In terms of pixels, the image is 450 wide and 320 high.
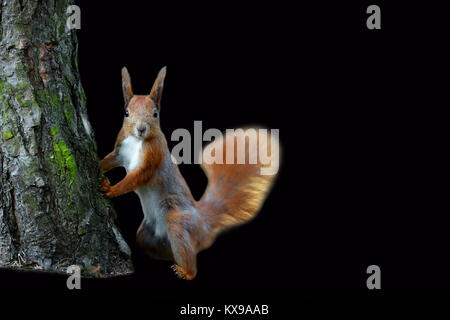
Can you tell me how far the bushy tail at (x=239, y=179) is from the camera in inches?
202

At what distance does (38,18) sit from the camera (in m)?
4.38

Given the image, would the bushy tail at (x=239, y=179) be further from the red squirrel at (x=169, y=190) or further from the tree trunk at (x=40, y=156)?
the tree trunk at (x=40, y=156)

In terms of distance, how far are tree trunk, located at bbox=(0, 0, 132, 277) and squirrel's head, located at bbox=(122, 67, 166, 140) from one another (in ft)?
1.41

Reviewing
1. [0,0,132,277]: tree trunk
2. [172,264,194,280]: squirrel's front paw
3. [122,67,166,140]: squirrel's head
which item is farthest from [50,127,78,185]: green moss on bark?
[172,264,194,280]: squirrel's front paw

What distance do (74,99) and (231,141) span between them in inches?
56.0

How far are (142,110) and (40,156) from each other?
0.83 meters

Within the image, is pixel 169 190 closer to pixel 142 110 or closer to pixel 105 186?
pixel 105 186

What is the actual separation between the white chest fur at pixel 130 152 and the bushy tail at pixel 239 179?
0.74 meters

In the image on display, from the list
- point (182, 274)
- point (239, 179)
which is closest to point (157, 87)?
point (239, 179)

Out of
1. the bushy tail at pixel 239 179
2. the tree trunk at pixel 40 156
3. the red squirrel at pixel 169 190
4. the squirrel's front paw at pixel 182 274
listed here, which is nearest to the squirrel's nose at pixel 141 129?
the red squirrel at pixel 169 190

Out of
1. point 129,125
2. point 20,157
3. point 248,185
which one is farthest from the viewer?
point 248,185

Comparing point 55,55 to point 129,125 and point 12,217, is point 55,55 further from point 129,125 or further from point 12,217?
point 12,217

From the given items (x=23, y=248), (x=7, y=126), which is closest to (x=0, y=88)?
(x=7, y=126)

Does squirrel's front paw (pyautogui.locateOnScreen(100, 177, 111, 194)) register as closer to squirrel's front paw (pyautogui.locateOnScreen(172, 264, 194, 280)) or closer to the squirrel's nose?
the squirrel's nose
